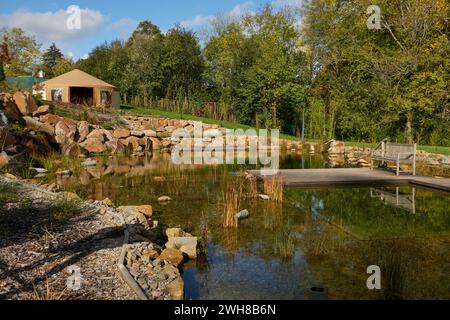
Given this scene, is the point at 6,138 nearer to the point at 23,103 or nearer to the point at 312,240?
the point at 23,103

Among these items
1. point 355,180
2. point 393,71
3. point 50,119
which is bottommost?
point 355,180

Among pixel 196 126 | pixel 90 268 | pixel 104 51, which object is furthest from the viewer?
pixel 104 51

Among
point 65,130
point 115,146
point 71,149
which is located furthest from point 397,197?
point 65,130

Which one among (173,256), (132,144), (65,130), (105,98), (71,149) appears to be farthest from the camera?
(105,98)

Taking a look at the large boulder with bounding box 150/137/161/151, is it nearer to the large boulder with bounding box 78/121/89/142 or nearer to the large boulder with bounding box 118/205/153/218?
the large boulder with bounding box 78/121/89/142

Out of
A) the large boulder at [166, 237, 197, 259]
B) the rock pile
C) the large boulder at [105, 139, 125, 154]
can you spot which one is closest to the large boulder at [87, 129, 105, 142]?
the large boulder at [105, 139, 125, 154]

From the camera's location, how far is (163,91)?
1065 inches

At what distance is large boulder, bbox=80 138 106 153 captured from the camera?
604 inches

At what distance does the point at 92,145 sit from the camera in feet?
50.7

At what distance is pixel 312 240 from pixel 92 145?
11.9 m

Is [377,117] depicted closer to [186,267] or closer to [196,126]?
[196,126]

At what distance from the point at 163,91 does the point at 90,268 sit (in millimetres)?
24174

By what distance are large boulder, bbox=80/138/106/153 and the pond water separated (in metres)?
6.36

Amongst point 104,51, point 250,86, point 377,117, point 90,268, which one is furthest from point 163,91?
point 90,268
